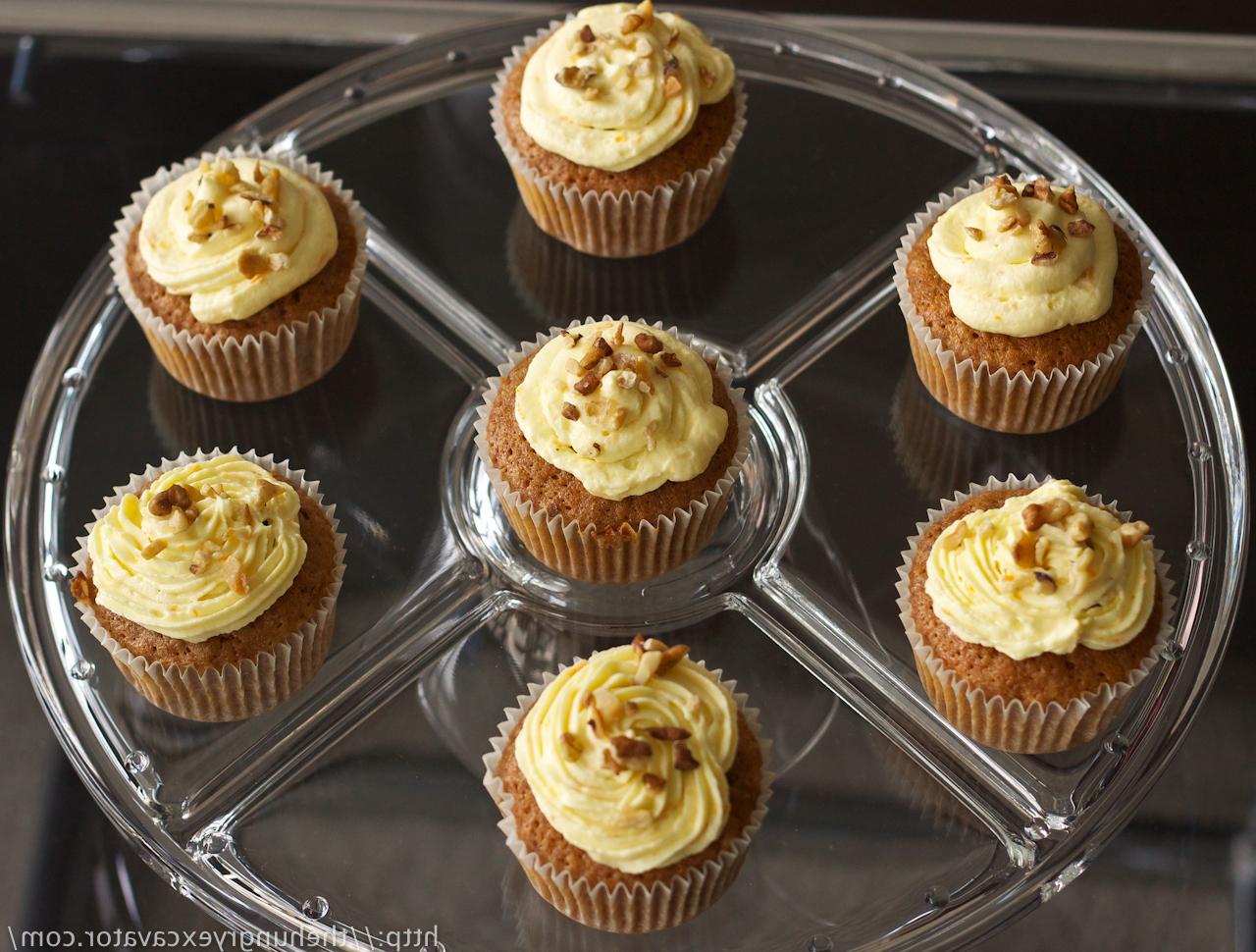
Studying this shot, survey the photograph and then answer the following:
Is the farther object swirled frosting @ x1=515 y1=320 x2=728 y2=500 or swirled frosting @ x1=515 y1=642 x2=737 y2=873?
swirled frosting @ x1=515 y1=320 x2=728 y2=500

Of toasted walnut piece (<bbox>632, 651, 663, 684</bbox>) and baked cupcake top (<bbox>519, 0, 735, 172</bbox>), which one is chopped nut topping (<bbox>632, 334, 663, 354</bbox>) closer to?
baked cupcake top (<bbox>519, 0, 735, 172</bbox>)

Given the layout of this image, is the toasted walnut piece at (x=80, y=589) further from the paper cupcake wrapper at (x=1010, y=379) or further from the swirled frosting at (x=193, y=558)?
the paper cupcake wrapper at (x=1010, y=379)

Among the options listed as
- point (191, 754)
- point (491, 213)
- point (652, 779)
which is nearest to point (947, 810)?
point (652, 779)

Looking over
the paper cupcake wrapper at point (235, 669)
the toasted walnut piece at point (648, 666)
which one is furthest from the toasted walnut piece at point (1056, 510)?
the paper cupcake wrapper at point (235, 669)

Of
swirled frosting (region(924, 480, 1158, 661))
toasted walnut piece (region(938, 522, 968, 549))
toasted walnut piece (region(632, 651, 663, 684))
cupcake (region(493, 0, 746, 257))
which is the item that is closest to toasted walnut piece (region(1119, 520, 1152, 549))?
swirled frosting (region(924, 480, 1158, 661))

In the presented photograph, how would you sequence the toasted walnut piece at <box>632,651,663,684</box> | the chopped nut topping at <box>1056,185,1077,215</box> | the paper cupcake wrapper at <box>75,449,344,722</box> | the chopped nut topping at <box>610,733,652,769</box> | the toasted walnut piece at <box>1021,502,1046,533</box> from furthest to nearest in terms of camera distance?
the chopped nut topping at <box>1056,185,1077,215</box>
the paper cupcake wrapper at <box>75,449,344,722</box>
the toasted walnut piece at <box>1021,502,1046,533</box>
the toasted walnut piece at <box>632,651,663,684</box>
the chopped nut topping at <box>610,733,652,769</box>

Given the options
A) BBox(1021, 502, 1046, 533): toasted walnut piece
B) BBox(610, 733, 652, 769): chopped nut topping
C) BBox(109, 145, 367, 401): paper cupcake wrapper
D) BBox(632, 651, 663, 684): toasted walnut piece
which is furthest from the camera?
BBox(109, 145, 367, 401): paper cupcake wrapper
